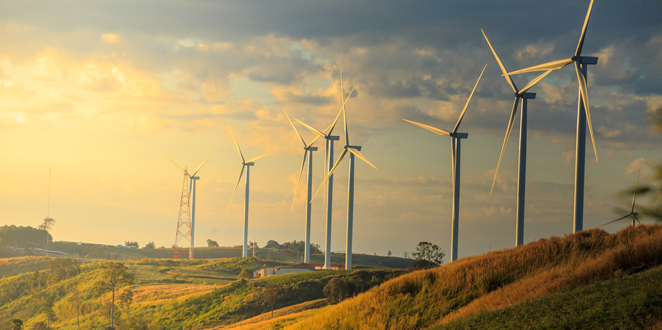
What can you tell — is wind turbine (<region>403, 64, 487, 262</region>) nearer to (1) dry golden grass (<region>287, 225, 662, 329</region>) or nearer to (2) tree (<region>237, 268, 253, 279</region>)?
(1) dry golden grass (<region>287, 225, 662, 329</region>)

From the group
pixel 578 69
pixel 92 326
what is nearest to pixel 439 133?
pixel 578 69

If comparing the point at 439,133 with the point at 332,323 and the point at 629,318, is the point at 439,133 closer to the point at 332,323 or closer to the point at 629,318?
the point at 332,323

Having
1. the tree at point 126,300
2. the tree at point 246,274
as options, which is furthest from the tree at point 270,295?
the tree at point 246,274

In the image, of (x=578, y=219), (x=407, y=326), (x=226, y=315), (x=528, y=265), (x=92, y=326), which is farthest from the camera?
(x=92, y=326)

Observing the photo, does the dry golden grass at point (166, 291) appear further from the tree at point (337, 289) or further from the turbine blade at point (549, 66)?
the turbine blade at point (549, 66)

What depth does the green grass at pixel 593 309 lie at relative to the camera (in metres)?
21.0

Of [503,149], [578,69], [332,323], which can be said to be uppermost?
[578,69]

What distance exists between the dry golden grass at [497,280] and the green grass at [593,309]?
2.41 metres

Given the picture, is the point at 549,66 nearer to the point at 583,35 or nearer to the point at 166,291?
the point at 583,35

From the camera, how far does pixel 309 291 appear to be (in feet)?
276

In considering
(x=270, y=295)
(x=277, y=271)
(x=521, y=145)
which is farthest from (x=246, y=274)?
(x=521, y=145)

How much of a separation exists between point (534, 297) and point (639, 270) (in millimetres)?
5903

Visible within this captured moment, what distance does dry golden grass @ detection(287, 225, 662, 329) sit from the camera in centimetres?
2909

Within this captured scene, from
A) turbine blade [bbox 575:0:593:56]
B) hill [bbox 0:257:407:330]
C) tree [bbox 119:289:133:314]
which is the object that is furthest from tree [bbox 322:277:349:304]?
tree [bbox 119:289:133:314]
